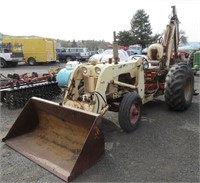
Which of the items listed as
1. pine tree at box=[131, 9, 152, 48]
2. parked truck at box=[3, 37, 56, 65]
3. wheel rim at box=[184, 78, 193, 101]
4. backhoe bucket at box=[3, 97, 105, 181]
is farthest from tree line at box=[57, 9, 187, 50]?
backhoe bucket at box=[3, 97, 105, 181]

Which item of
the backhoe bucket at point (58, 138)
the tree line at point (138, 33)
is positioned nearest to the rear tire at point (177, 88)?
the backhoe bucket at point (58, 138)

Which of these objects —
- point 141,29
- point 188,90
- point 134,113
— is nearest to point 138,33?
point 141,29

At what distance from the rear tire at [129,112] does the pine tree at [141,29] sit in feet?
142

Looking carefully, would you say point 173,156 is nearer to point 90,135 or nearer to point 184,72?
point 90,135

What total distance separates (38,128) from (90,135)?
1.61 metres

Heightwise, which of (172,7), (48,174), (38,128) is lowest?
(48,174)

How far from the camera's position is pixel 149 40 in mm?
48094

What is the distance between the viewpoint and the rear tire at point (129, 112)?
4.65m

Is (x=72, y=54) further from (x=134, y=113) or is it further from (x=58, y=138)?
(x=58, y=138)

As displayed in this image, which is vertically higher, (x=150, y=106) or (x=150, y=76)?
(x=150, y=76)

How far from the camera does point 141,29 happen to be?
4984 centimetres

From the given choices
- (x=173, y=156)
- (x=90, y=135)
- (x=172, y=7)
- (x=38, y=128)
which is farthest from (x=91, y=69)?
(x=172, y=7)

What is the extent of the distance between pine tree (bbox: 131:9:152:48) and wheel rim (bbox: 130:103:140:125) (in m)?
43.4

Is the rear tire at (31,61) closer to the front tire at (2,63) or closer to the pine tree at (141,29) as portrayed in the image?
the front tire at (2,63)
